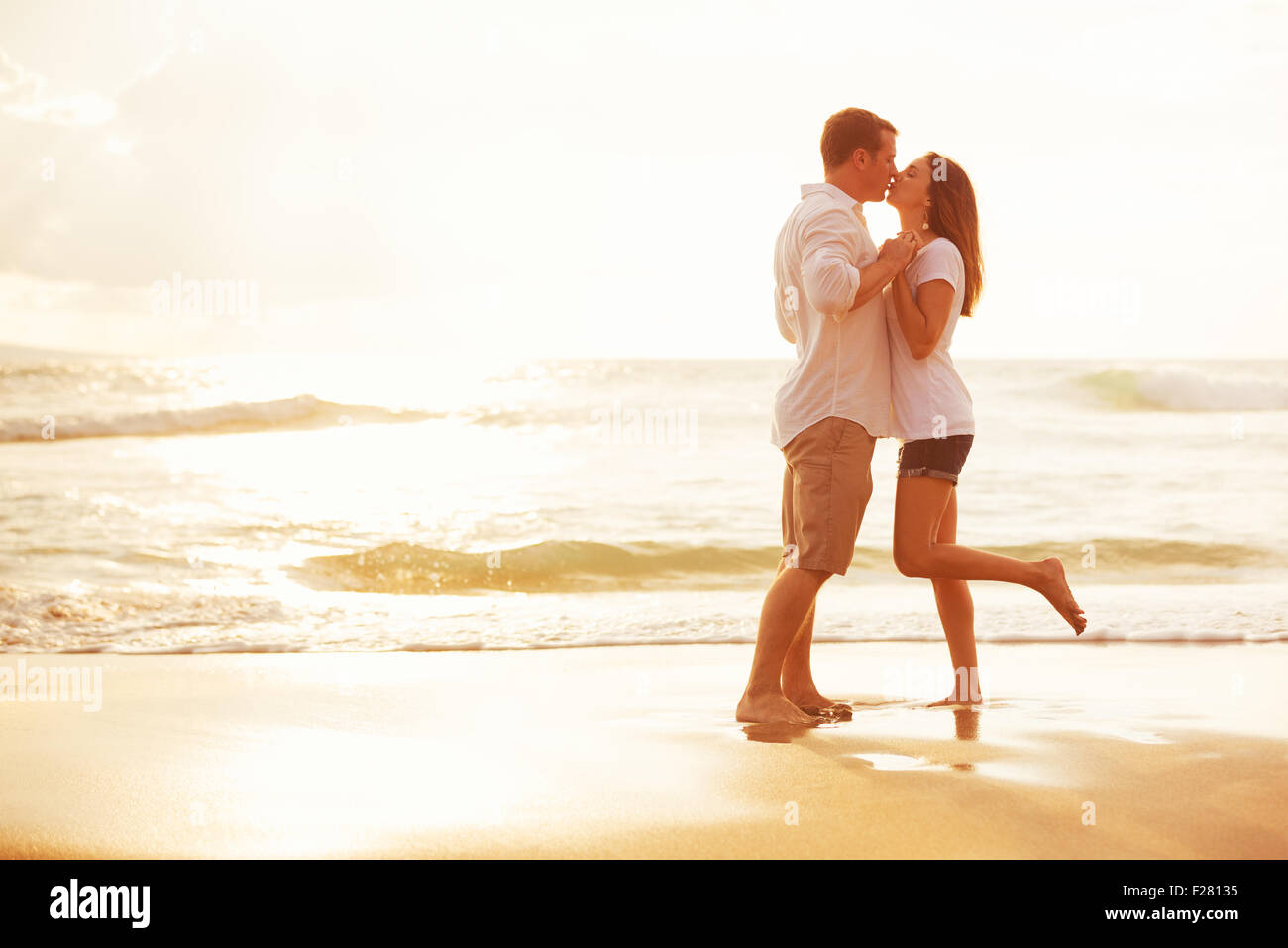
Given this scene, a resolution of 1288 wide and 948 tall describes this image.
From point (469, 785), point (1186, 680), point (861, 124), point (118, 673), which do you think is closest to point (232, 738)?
point (469, 785)

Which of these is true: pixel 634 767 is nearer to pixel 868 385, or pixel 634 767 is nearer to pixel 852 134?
pixel 868 385

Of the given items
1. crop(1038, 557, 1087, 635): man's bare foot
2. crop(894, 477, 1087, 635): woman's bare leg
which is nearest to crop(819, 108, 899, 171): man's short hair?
crop(894, 477, 1087, 635): woman's bare leg

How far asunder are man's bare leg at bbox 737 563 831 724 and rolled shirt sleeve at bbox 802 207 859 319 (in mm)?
805

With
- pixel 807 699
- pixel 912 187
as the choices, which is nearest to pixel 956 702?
pixel 807 699

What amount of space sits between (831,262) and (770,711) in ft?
4.43

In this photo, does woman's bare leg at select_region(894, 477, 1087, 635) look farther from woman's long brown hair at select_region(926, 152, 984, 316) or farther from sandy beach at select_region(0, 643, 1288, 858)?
woman's long brown hair at select_region(926, 152, 984, 316)

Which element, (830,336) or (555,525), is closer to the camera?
(830,336)

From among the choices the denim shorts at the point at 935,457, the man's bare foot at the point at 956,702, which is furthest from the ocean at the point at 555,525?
the denim shorts at the point at 935,457

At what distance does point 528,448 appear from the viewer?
54.1ft

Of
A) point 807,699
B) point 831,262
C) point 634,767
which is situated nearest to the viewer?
point 634,767

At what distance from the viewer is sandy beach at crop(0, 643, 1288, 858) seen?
2.62 metres

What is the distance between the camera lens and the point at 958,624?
399 centimetres

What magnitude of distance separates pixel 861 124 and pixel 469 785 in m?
2.22
